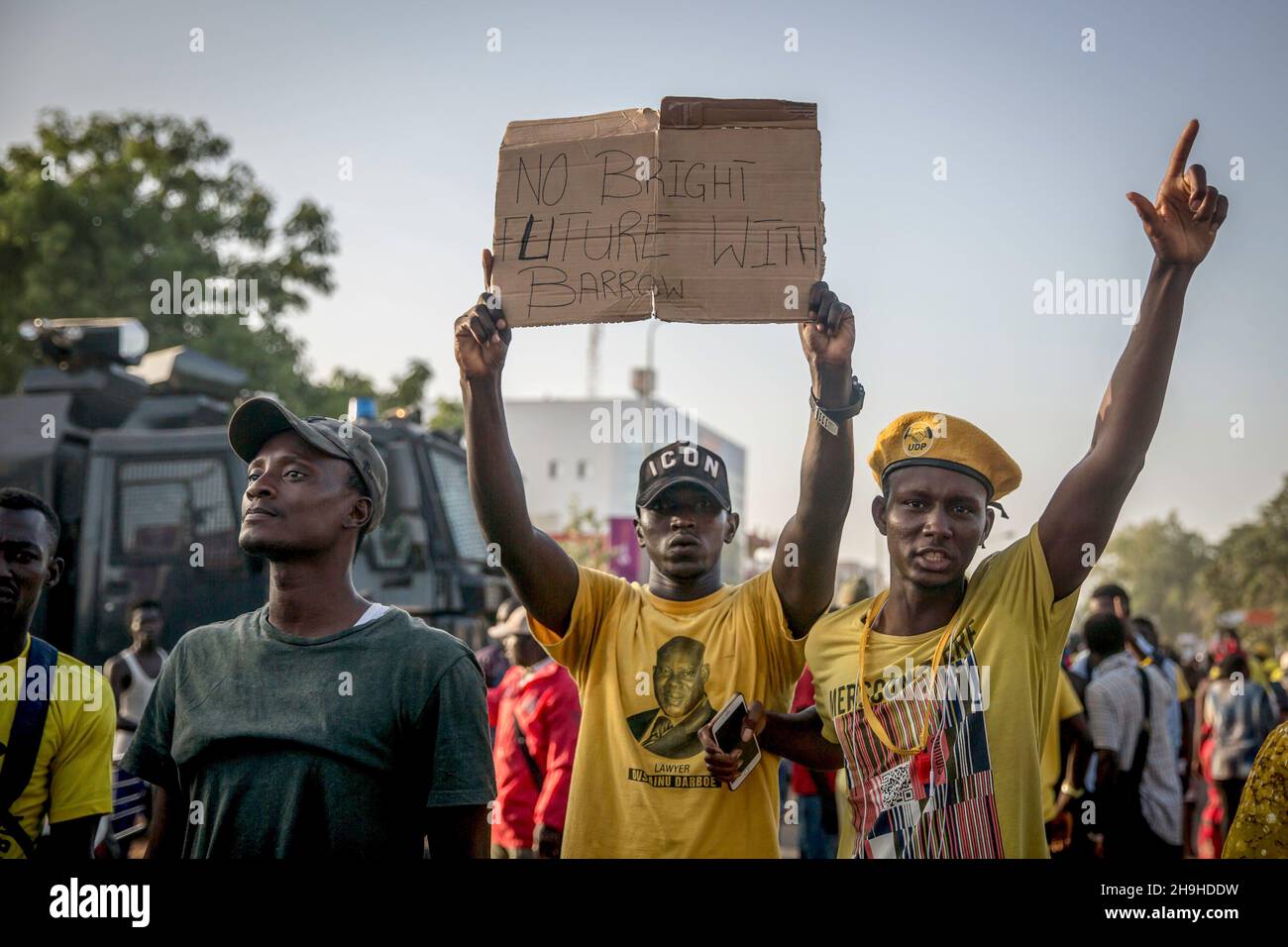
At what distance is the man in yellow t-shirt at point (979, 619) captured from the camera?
2.46 m

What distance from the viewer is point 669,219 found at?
9.33ft

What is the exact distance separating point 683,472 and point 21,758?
1.84 meters

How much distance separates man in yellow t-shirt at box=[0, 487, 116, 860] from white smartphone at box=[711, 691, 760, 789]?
1586 mm

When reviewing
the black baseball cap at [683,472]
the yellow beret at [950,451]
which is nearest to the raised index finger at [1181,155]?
the yellow beret at [950,451]

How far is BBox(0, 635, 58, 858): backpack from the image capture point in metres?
2.84

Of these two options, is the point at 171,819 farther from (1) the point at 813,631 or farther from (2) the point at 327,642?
(1) the point at 813,631

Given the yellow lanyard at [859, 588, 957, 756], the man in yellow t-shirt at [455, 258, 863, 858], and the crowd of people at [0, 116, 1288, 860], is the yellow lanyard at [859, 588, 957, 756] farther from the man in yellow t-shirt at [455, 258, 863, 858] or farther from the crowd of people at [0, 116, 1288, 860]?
the man in yellow t-shirt at [455, 258, 863, 858]

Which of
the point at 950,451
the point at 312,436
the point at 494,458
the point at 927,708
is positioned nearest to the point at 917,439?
the point at 950,451

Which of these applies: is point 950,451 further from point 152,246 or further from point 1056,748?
point 152,246

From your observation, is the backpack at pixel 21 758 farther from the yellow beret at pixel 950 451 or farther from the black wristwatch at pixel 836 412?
the yellow beret at pixel 950 451

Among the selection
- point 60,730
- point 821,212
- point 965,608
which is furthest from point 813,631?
point 60,730

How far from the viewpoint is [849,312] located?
2670 millimetres

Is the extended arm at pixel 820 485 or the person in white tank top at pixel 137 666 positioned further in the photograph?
the person in white tank top at pixel 137 666

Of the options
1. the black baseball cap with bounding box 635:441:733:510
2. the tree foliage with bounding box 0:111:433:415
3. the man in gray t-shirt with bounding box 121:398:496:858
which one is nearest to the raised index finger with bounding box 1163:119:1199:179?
the black baseball cap with bounding box 635:441:733:510
